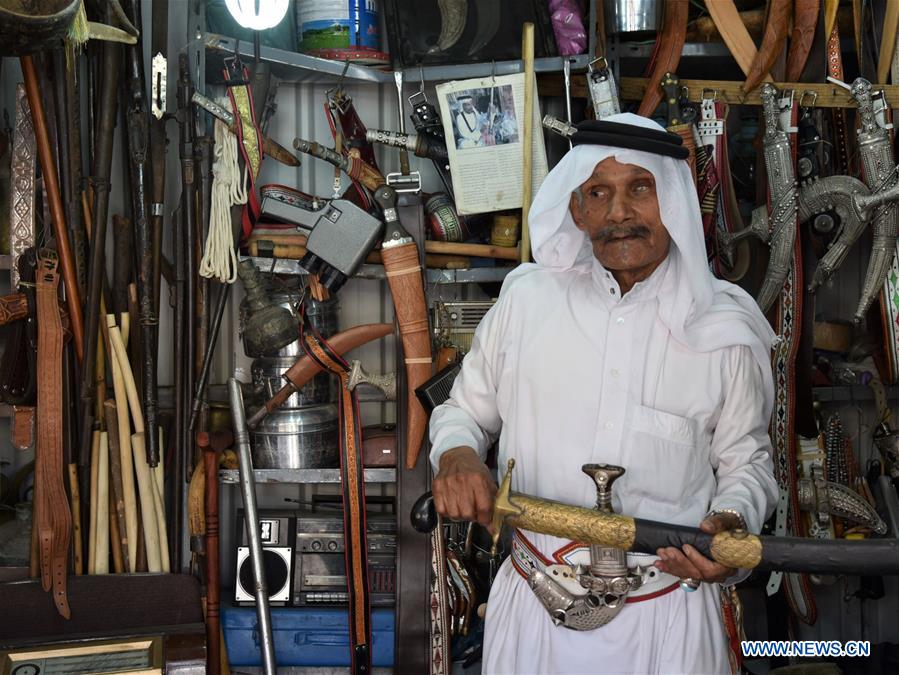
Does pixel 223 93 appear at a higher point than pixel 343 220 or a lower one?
higher

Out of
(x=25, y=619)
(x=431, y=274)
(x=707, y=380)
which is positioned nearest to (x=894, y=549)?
(x=707, y=380)

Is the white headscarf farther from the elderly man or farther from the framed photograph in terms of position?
the framed photograph

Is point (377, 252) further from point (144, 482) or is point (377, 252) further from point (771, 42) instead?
point (771, 42)

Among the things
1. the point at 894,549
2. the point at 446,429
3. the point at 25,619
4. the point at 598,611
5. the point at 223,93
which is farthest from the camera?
the point at 223,93

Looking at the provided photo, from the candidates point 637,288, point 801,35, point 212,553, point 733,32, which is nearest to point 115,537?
point 212,553

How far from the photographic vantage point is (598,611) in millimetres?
2031

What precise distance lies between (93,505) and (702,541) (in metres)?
2.18

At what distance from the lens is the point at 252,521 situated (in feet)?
10.4

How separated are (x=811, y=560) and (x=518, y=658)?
73 centimetres

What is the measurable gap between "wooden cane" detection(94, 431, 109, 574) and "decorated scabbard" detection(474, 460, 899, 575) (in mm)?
1760

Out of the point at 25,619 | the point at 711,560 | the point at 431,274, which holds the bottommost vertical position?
the point at 25,619

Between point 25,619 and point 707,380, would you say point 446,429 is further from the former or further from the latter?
point 25,619

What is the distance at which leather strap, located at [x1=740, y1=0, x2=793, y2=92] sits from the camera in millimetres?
3236

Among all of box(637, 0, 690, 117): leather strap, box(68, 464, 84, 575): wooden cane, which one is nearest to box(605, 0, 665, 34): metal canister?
box(637, 0, 690, 117): leather strap
